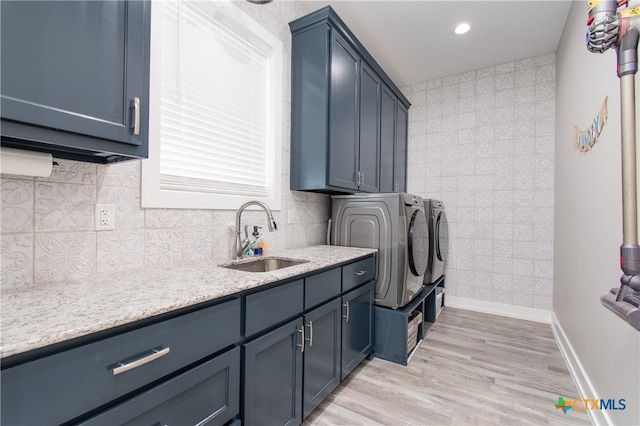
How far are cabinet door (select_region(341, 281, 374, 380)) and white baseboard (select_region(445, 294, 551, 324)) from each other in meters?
1.90

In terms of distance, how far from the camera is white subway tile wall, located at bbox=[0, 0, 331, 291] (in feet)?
3.38

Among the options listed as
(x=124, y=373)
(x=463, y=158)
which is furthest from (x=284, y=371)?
(x=463, y=158)

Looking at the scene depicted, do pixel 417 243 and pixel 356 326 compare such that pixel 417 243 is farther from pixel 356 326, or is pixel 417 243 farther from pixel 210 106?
pixel 210 106

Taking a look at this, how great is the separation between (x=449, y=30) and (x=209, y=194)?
9.16 ft

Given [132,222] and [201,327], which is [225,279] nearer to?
[201,327]

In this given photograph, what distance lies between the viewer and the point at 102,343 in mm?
745

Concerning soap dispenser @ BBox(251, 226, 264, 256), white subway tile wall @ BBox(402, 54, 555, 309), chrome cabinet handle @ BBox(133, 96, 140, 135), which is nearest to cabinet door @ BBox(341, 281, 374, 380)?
soap dispenser @ BBox(251, 226, 264, 256)

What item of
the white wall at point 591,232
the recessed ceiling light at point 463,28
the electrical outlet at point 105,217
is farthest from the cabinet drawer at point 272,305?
the recessed ceiling light at point 463,28

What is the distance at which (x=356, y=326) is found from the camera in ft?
6.79

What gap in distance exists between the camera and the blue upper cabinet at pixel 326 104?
2.24 metres

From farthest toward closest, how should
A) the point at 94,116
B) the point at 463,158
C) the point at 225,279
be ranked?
the point at 463,158
the point at 225,279
the point at 94,116

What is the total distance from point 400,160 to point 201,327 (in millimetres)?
3334

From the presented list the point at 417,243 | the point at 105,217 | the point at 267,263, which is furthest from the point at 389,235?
the point at 105,217

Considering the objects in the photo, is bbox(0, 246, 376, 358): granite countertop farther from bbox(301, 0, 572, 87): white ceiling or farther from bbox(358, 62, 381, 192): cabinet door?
bbox(301, 0, 572, 87): white ceiling
